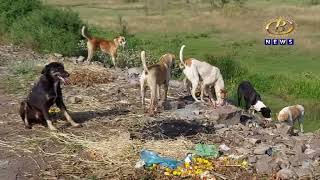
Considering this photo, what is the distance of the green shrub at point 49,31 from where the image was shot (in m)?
19.1

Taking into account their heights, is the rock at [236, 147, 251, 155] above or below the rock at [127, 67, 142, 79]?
above

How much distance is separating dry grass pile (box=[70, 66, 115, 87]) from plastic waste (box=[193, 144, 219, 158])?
198 inches

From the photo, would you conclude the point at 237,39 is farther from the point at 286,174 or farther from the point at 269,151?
the point at 286,174

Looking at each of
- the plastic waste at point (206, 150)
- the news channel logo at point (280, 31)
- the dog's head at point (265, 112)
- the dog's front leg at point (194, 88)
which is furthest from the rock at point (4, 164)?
the news channel logo at point (280, 31)

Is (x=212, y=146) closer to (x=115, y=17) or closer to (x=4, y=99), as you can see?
(x=4, y=99)

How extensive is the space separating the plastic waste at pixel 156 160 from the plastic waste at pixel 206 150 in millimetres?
429

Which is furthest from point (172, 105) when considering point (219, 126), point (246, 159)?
point (246, 159)

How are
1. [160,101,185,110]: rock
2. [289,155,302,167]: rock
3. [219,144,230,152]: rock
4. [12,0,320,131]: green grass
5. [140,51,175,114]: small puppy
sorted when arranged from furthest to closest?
[12,0,320,131]: green grass < [160,101,185,110]: rock < [140,51,175,114]: small puppy < [219,144,230,152]: rock < [289,155,302,167]: rock

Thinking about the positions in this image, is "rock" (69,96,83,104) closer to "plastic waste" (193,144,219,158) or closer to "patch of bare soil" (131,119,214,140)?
"patch of bare soil" (131,119,214,140)

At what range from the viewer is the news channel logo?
3089 cm

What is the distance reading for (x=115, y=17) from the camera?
40688 mm

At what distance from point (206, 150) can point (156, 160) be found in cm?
85

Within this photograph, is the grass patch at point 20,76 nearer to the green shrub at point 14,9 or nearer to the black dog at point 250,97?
the black dog at point 250,97

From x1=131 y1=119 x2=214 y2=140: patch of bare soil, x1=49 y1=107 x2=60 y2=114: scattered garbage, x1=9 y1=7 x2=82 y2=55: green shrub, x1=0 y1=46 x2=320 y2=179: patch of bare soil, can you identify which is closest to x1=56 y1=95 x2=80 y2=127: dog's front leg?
x1=0 y1=46 x2=320 y2=179: patch of bare soil
